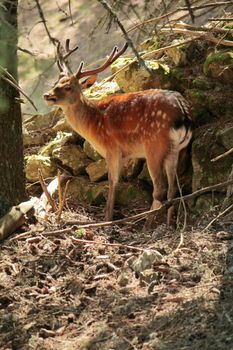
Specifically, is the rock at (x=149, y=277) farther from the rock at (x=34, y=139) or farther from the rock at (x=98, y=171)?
the rock at (x=34, y=139)

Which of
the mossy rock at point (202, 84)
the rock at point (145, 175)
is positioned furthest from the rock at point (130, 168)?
the mossy rock at point (202, 84)

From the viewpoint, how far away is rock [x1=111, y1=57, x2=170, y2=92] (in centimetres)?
816

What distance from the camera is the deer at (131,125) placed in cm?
730

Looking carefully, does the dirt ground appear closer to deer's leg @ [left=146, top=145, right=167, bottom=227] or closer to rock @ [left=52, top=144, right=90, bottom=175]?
deer's leg @ [left=146, top=145, right=167, bottom=227]

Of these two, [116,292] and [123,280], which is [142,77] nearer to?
[123,280]

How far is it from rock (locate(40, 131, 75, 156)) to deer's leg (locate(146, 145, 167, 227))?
1.65 meters

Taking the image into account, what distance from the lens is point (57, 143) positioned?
8.80 meters

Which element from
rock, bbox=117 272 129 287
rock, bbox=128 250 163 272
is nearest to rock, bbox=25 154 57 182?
rock, bbox=128 250 163 272

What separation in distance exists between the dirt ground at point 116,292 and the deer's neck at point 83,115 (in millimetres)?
2165

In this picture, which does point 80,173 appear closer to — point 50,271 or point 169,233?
point 169,233

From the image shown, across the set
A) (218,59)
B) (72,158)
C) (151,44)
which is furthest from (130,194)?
(151,44)

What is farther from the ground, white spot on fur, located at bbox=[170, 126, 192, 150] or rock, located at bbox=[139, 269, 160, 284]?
white spot on fur, located at bbox=[170, 126, 192, 150]

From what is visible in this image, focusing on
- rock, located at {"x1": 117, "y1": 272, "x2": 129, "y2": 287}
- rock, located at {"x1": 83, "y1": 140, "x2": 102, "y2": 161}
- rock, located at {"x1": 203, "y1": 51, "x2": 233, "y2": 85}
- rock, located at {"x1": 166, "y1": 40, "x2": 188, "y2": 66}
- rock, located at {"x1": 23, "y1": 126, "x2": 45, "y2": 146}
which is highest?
rock, located at {"x1": 166, "y1": 40, "x2": 188, "y2": 66}

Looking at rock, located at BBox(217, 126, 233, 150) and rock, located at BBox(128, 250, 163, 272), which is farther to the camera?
rock, located at BBox(217, 126, 233, 150)
